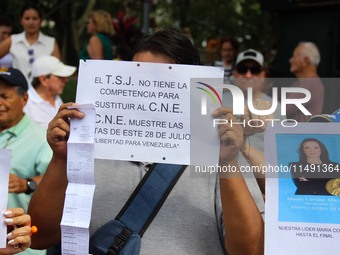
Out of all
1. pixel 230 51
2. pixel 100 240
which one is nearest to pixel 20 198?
pixel 100 240

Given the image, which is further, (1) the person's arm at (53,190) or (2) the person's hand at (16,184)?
(2) the person's hand at (16,184)

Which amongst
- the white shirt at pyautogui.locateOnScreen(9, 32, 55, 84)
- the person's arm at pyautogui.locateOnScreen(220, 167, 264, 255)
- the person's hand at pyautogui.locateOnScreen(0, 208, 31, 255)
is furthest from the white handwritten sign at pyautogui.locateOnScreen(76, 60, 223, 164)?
the white shirt at pyautogui.locateOnScreen(9, 32, 55, 84)

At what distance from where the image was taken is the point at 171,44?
259cm

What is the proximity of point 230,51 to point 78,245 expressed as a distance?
226 inches

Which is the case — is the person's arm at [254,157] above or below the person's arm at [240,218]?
above

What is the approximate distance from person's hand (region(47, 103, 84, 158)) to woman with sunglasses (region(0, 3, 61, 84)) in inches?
173

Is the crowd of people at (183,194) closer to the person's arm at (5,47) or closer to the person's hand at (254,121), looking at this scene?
the person's hand at (254,121)

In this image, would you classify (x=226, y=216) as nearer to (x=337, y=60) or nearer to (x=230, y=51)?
(x=230, y=51)

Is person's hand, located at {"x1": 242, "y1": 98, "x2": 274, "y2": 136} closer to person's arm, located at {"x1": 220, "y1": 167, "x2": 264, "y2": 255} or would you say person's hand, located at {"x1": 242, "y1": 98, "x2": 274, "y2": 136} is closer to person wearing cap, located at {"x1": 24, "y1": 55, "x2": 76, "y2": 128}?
person's arm, located at {"x1": 220, "y1": 167, "x2": 264, "y2": 255}

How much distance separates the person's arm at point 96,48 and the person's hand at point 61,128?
5.09m

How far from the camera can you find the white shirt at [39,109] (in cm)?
523

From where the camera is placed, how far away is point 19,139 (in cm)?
→ 362

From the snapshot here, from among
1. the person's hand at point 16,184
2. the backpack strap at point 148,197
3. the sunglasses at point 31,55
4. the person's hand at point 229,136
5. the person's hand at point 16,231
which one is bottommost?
the person's hand at point 16,231

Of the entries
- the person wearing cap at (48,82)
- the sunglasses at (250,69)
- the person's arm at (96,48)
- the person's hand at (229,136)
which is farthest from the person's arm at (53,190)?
the person's arm at (96,48)
